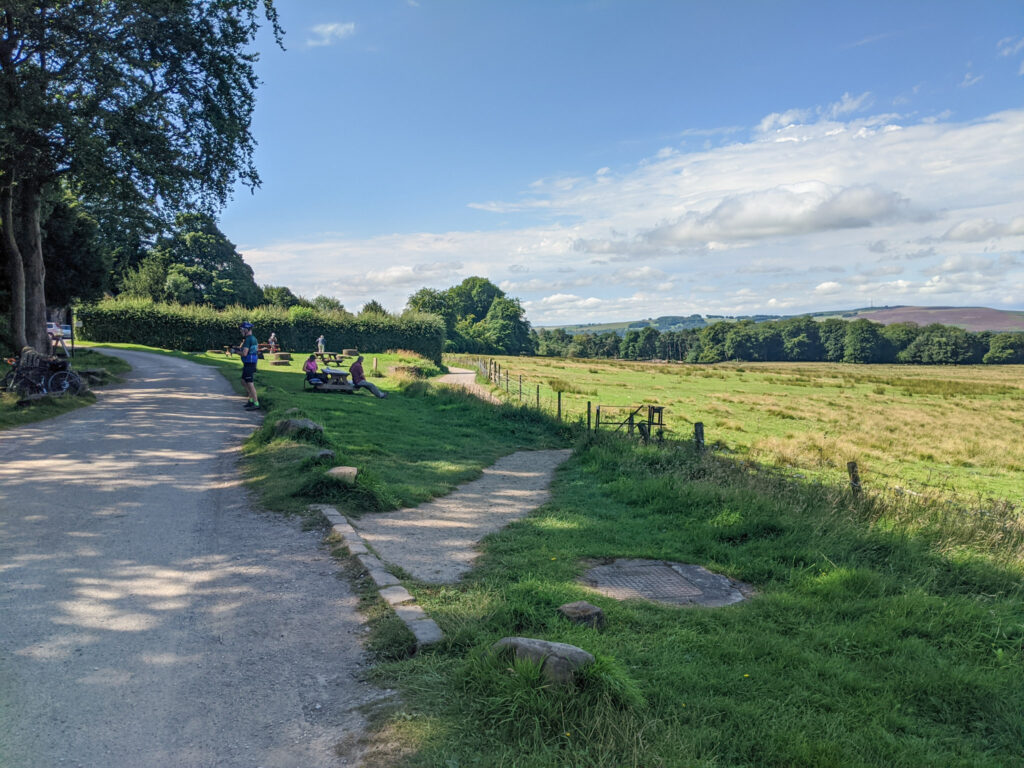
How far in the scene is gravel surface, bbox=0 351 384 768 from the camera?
3229 mm

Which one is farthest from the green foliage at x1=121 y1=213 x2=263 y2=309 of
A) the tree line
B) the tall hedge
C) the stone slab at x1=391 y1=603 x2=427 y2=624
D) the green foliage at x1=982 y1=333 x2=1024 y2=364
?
the green foliage at x1=982 y1=333 x2=1024 y2=364

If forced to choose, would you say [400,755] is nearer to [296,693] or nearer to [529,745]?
[529,745]

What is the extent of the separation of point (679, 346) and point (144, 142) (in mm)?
132172

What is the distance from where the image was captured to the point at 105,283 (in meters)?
27.8

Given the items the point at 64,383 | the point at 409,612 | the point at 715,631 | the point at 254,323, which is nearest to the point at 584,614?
the point at 715,631

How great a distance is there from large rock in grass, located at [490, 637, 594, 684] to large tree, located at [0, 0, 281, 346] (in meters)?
15.9

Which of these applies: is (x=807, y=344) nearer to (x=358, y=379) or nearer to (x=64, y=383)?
(x=358, y=379)

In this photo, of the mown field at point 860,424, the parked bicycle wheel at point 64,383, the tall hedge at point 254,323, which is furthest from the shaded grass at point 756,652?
the tall hedge at point 254,323

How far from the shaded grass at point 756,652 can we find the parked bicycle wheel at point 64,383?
13250mm

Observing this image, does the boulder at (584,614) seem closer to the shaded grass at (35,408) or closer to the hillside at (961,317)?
the shaded grass at (35,408)

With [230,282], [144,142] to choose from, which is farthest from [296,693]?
[230,282]

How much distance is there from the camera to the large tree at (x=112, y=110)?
47.6 feet

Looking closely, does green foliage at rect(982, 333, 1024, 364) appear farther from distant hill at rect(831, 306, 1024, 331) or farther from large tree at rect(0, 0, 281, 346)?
large tree at rect(0, 0, 281, 346)

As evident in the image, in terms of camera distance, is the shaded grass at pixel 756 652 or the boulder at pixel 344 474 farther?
the boulder at pixel 344 474
